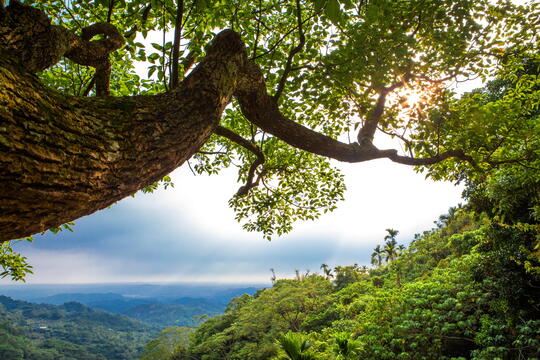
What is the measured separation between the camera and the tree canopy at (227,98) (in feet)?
3.74

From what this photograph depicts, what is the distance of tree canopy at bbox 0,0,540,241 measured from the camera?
3.74 feet

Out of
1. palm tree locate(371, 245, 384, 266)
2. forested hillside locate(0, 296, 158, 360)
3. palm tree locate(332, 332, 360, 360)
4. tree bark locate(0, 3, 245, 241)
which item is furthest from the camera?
forested hillside locate(0, 296, 158, 360)

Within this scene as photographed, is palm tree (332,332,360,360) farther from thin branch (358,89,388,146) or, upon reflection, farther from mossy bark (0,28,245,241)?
mossy bark (0,28,245,241)

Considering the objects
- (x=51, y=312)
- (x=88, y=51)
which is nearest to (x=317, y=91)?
(x=88, y=51)

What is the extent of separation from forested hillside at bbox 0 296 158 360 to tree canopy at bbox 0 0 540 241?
118415 millimetres

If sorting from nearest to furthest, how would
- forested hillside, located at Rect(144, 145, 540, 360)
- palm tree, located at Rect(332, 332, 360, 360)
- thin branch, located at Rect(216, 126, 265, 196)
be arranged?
thin branch, located at Rect(216, 126, 265, 196), forested hillside, located at Rect(144, 145, 540, 360), palm tree, located at Rect(332, 332, 360, 360)

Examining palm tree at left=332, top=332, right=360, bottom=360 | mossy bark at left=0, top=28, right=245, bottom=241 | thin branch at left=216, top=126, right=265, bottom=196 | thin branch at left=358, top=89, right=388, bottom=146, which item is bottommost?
palm tree at left=332, top=332, right=360, bottom=360

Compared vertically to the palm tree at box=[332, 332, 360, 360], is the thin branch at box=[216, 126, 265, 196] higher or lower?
higher

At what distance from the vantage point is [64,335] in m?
131

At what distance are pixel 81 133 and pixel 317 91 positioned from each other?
3271 mm

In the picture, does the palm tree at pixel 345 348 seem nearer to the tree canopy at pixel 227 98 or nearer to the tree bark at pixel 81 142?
the tree canopy at pixel 227 98

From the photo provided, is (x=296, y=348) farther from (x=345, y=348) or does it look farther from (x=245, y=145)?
(x=245, y=145)

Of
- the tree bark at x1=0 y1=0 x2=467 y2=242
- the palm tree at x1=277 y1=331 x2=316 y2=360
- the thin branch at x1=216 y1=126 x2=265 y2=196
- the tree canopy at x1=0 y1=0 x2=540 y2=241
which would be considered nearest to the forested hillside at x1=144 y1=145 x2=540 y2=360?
the palm tree at x1=277 y1=331 x2=316 y2=360

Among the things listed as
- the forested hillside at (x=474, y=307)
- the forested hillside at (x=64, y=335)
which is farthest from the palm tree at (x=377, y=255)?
the forested hillside at (x=64, y=335)
